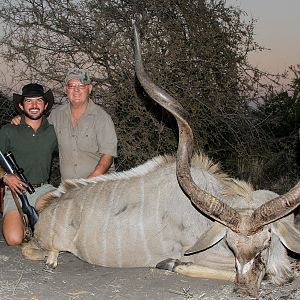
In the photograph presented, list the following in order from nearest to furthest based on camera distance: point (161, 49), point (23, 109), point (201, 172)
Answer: point (201, 172) → point (23, 109) → point (161, 49)

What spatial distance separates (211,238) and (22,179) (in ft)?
4.92

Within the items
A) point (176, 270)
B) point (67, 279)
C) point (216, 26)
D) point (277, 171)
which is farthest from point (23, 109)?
point (277, 171)

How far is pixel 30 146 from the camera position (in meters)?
4.10

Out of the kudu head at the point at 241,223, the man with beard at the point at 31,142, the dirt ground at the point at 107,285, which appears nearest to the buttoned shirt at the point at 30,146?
the man with beard at the point at 31,142

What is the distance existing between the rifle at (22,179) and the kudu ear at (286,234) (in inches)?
63.0

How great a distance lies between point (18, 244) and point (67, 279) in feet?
2.70

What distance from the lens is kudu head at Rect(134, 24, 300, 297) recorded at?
2.79 meters

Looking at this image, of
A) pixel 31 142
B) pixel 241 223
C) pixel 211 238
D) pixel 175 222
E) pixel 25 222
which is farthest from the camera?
pixel 31 142

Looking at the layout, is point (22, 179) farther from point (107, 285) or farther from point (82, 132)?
point (107, 285)

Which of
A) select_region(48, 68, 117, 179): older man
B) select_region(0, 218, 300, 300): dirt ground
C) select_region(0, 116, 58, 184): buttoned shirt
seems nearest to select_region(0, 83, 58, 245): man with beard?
select_region(0, 116, 58, 184): buttoned shirt

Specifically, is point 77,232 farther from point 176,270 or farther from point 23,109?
point 23,109

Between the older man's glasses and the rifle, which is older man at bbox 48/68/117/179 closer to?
the older man's glasses

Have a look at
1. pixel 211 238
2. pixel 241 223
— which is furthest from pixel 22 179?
pixel 241 223

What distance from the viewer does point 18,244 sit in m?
3.94
